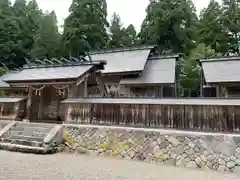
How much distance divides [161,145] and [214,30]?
24127mm

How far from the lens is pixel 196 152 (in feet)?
26.9

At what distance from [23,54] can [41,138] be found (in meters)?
27.6

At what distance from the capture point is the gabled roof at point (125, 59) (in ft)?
54.4

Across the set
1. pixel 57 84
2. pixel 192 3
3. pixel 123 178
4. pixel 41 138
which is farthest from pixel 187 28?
pixel 123 178

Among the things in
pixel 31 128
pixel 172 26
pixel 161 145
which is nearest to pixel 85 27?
pixel 172 26

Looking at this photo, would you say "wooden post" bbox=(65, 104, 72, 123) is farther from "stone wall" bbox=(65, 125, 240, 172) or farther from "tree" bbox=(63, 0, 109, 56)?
"tree" bbox=(63, 0, 109, 56)

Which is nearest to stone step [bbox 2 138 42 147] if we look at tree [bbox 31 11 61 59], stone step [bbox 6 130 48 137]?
stone step [bbox 6 130 48 137]

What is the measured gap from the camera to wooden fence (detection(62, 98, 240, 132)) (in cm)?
840

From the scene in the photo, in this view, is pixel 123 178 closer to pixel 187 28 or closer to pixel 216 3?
pixel 187 28

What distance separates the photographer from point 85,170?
6953 mm

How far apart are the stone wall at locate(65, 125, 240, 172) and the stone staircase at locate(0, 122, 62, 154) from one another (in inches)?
25.6

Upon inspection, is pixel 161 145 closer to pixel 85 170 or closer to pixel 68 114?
pixel 85 170

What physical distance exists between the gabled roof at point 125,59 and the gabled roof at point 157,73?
0.58 metres

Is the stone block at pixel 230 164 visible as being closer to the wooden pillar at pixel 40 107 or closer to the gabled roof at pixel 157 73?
the gabled roof at pixel 157 73
